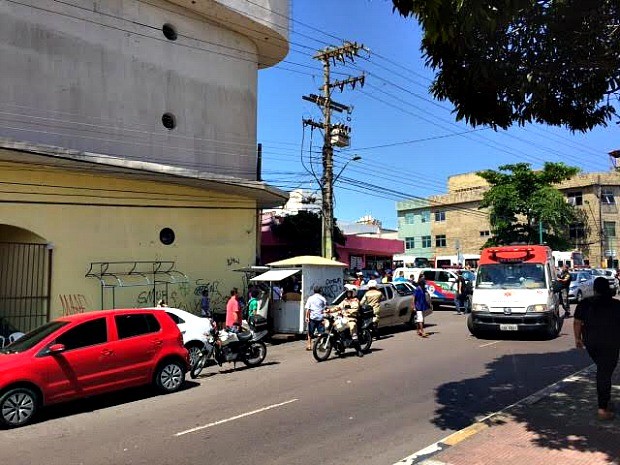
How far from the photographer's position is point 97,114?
53.6ft

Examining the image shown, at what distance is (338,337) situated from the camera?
1254 cm

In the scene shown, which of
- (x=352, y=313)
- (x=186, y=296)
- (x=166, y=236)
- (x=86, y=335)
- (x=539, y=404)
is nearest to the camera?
(x=539, y=404)

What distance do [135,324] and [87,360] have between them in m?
1.14

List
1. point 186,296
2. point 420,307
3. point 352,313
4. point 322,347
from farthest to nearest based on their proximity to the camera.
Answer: point 186,296
point 420,307
point 352,313
point 322,347

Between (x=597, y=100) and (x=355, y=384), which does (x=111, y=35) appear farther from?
(x=597, y=100)

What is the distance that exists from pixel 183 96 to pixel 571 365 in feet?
46.8

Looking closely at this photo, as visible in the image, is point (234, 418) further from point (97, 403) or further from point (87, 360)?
point (97, 403)

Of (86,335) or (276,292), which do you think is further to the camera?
(276,292)

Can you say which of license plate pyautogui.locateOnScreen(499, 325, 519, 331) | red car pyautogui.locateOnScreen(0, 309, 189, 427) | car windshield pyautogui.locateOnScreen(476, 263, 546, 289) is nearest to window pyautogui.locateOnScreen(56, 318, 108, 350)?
red car pyautogui.locateOnScreen(0, 309, 189, 427)

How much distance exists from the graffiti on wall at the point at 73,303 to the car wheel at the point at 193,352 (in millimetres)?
4707

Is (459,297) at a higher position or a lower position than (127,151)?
lower

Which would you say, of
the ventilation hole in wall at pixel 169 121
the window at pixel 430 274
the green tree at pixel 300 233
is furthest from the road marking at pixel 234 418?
Answer: the green tree at pixel 300 233

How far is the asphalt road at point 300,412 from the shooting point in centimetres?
600

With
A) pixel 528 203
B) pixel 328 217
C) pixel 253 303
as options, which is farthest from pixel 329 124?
pixel 528 203
